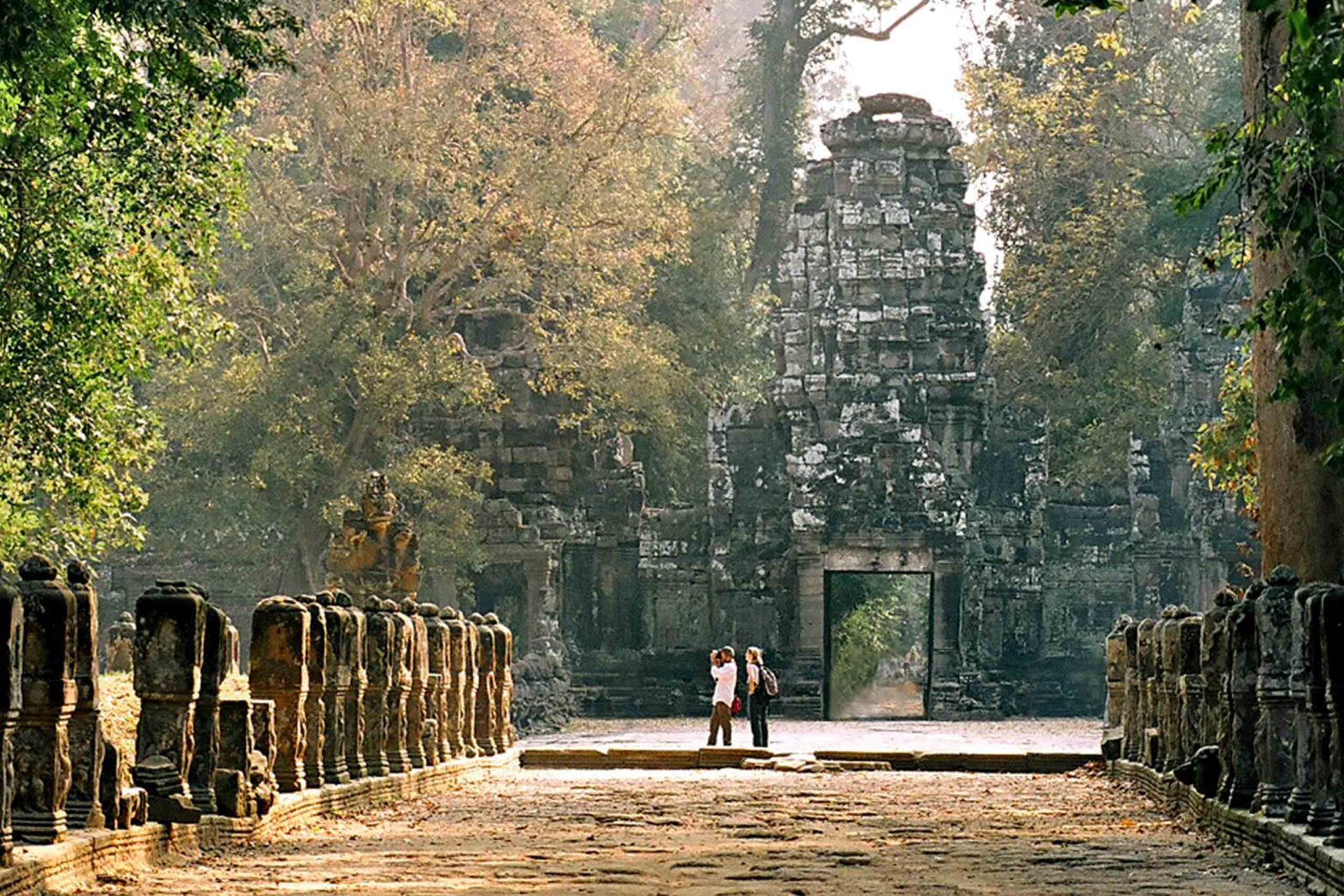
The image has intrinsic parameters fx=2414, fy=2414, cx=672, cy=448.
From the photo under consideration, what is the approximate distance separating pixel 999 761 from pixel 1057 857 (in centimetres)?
1203

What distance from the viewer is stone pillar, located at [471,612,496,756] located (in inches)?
910

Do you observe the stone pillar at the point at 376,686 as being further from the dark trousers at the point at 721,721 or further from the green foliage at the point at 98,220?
the dark trousers at the point at 721,721

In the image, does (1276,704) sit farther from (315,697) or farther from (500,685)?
(500,685)

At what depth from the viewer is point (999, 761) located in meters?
23.9

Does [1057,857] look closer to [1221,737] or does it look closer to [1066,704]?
[1221,737]

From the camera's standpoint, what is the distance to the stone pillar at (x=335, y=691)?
49.9ft

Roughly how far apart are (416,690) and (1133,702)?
5940mm

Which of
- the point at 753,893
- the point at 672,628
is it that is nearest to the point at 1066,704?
the point at 672,628

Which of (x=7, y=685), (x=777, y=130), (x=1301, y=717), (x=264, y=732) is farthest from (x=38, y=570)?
(x=777, y=130)

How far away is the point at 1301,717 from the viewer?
428 inches

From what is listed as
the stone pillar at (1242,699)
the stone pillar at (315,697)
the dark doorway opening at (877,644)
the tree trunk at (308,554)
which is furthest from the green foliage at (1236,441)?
the tree trunk at (308,554)

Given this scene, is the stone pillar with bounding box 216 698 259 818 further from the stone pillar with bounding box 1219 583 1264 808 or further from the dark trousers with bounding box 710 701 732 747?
the dark trousers with bounding box 710 701 732 747

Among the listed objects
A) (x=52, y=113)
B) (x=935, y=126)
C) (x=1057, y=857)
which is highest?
(x=935, y=126)

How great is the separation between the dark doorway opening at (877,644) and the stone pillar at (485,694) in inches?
531
